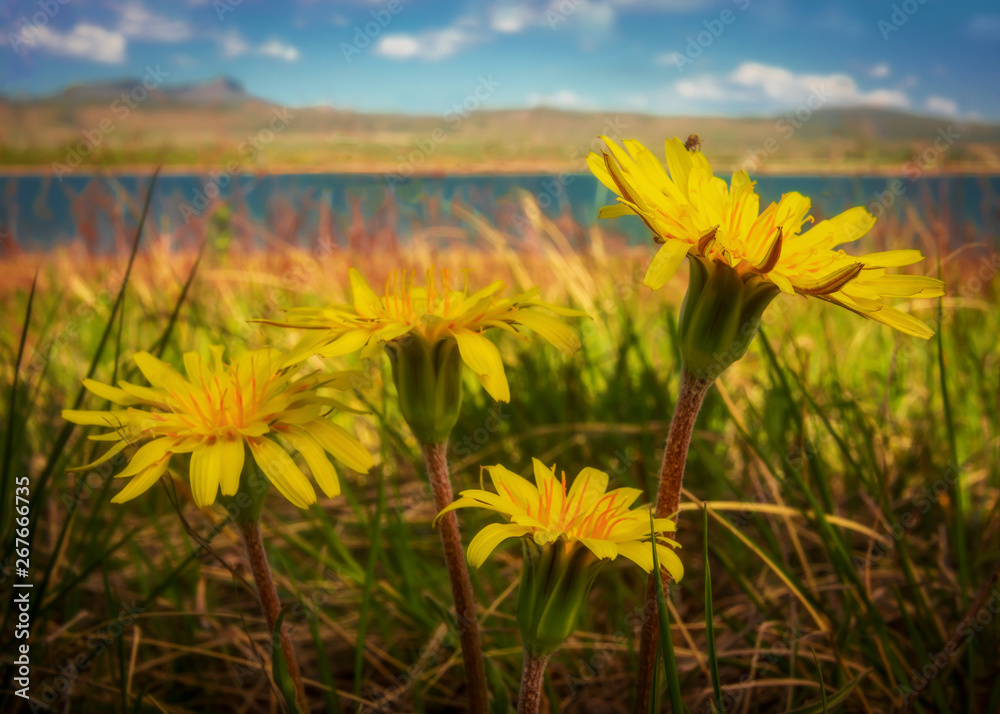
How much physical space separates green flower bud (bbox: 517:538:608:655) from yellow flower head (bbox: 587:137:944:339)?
36 centimetres

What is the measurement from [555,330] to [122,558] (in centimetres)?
198

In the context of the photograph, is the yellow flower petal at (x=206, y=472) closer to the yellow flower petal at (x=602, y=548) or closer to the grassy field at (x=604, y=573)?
the grassy field at (x=604, y=573)

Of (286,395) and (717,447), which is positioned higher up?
(286,395)

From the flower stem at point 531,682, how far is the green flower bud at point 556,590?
43 mm

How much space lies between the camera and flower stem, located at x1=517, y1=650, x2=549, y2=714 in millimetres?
940

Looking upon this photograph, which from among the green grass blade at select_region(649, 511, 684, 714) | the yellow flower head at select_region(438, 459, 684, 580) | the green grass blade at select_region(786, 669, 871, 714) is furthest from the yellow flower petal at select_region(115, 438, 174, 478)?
the green grass blade at select_region(786, 669, 871, 714)

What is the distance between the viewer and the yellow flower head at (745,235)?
0.87m

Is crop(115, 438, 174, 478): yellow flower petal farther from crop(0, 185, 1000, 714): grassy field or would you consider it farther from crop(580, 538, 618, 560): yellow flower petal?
crop(580, 538, 618, 560): yellow flower petal

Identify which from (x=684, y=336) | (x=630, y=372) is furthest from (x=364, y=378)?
(x=630, y=372)

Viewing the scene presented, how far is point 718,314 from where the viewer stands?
37.1 inches

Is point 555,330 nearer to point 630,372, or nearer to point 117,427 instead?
point 117,427

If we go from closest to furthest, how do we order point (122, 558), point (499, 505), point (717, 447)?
point (499, 505)
point (122, 558)
point (717, 447)

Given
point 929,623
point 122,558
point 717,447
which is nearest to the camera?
point 929,623

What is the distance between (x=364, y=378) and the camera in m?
1.01
